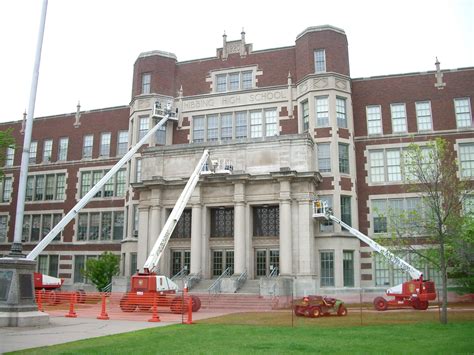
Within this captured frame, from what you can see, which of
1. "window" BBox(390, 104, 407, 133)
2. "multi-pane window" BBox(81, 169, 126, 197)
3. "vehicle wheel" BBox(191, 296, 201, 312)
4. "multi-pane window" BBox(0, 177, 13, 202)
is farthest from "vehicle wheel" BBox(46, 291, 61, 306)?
"window" BBox(390, 104, 407, 133)

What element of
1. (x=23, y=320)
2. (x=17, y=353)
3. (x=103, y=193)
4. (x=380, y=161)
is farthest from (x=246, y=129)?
(x=17, y=353)

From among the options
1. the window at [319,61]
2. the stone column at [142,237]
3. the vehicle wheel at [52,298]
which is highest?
the window at [319,61]

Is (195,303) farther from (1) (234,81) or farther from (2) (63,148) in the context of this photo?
(2) (63,148)

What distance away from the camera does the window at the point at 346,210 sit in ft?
119

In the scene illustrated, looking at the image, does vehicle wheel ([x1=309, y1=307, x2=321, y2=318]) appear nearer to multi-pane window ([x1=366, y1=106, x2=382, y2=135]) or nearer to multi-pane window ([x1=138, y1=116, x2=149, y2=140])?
multi-pane window ([x1=366, y1=106, x2=382, y2=135])

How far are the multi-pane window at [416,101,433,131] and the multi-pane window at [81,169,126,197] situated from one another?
84.9 ft

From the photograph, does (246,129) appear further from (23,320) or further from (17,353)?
(17,353)

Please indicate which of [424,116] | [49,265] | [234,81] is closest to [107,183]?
[49,265]

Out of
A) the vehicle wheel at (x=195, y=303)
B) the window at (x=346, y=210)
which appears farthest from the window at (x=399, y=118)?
the vehicle wheel at (x=195, y=303)

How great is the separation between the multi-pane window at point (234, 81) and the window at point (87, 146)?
13.7 meters

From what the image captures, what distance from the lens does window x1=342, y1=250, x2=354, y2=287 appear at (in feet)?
115

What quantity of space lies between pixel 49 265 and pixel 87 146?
11.7 m

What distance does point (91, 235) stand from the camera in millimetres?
45562

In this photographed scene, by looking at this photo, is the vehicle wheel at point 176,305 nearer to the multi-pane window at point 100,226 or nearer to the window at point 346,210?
the window at point 346,210
